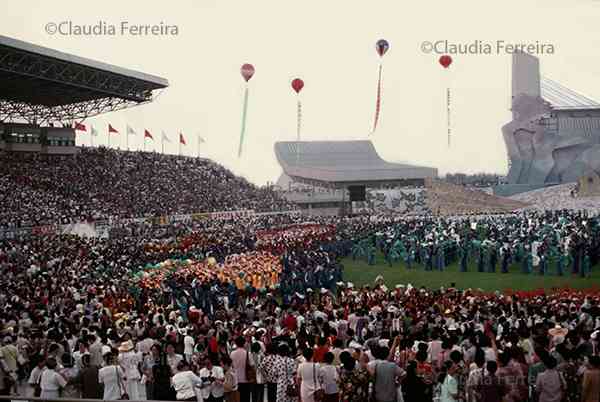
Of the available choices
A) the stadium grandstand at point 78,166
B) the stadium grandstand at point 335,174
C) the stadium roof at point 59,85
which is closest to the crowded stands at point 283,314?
the stadium grandstand at point 78,166

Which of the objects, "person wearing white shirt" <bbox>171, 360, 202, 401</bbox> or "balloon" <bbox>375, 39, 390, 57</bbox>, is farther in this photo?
"balloon" <bbox>375, 39, 390, 57</bbox>

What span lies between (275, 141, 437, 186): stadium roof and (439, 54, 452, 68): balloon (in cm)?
918

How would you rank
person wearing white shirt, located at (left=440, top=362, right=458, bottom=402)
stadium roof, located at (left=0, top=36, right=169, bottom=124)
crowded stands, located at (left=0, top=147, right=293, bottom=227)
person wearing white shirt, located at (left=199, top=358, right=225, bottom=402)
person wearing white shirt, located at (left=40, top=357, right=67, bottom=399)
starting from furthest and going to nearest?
crowded stands, located at (left=0, top=147, right=293, bottom=227) → stadium roof, located at (left=0, top=36, right=169, bottom=124) → person wearing white shirt, located at (left=40, top=357, right=67, bottom=399) → person wearing white shirt, located at (left=199, top=358, right=225, bottom=402) → person wearing white shirt, located at (left=440, top=362, right=458, bottom=402)

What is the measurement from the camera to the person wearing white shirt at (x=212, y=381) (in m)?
6.18

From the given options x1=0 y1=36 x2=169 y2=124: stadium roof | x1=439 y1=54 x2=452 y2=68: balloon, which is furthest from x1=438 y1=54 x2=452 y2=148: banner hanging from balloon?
x1=0 y1=36 x2=169 y2=124: stadium roof

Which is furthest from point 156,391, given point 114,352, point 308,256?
point 308,256

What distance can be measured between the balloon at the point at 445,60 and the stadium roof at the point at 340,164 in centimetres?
918

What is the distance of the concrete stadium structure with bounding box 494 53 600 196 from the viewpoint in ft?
76.8

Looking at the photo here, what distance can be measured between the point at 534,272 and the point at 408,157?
36.3 feet

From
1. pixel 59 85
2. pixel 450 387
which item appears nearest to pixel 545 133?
pixel 59 85

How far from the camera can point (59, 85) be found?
78.2 feet

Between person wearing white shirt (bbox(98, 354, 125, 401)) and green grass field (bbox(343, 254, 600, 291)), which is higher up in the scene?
green grass field (bbox(343, 254, 600, 291))

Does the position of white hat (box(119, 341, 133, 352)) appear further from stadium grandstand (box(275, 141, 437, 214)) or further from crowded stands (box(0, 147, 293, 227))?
stadium grandstand (box(275, 141, 437, 214))

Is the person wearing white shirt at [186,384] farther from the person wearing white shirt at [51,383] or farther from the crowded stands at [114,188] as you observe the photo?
the crowded stands at [114,188]
